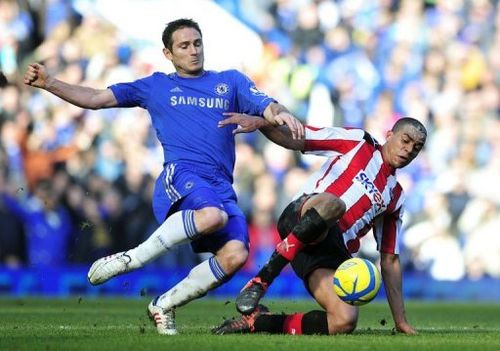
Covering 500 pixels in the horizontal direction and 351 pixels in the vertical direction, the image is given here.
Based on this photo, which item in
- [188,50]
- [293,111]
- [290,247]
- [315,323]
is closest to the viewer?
[290,247]

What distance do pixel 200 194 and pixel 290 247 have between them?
0.74m

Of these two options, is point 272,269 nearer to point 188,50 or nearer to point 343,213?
point 343,213

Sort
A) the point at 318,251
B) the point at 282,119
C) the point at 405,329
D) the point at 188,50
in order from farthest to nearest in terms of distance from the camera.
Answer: the point at 405,329, the point at 318,251, the point at 188,50, the point at 282,119

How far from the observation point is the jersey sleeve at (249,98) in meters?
8.82

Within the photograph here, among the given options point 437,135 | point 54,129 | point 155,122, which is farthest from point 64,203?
point 155,122

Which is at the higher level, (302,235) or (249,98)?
(249,98)

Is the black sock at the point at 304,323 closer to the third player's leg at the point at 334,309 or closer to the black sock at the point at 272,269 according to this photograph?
the third player's leg at the point at 334,309

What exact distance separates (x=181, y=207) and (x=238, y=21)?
11.9m

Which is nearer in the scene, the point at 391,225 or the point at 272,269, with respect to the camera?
the point at 272,269

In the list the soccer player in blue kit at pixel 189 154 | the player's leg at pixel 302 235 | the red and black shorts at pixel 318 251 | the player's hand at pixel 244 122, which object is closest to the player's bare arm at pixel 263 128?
the player's hand at pixel 244 122

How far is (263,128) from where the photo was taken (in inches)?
342

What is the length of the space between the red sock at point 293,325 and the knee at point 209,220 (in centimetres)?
108

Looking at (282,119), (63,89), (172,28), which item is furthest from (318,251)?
(63,89)

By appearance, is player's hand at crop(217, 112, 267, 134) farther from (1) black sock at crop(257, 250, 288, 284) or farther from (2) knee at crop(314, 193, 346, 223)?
(1) black sock at crop(257, 250, 288, 284)
